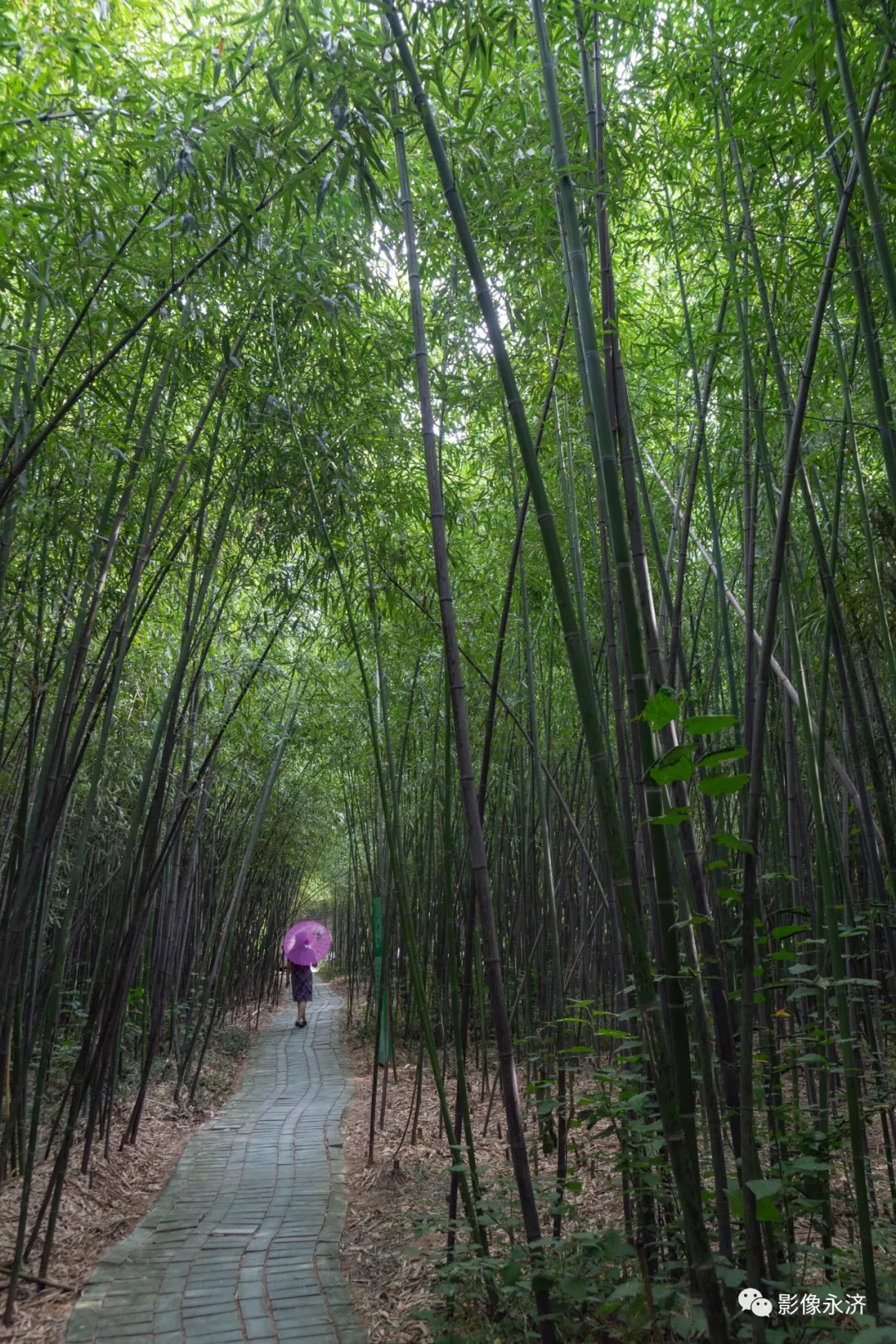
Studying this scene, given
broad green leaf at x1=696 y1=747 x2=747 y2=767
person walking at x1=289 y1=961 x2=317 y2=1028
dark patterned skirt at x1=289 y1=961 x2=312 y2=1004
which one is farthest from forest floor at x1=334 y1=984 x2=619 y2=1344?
dark patterned skirt at x1=289 y1=961 x2=312 y2=1004

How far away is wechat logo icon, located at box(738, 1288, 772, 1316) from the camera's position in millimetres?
1350

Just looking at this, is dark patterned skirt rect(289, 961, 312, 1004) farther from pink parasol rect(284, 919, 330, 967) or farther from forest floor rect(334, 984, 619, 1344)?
forest floor rect(334, 984, 619, 1344)

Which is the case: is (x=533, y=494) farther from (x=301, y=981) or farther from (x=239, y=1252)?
(x=301, y=981)

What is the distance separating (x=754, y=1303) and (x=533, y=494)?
1315 millimetres

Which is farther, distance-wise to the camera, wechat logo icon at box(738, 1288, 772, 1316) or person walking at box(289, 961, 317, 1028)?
person walking at box(289, 961, 317, 1028)

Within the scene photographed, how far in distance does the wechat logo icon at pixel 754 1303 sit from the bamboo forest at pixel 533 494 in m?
0.01

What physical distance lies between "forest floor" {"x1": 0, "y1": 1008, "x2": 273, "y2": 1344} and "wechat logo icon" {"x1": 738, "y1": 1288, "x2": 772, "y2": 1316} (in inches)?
71.3

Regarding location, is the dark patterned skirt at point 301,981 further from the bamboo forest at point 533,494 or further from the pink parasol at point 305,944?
the bamboo forest at point 533,494

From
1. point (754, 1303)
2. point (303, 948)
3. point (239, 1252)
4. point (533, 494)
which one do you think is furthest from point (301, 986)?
point (533, 494)

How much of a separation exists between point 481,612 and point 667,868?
313 centimetres

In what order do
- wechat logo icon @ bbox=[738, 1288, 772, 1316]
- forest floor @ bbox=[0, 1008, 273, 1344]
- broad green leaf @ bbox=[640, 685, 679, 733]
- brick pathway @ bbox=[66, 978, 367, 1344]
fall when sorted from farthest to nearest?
forest floor @ bbox=[0, 1008, 273, 1344] < brick pathway @ bbox=[66, 978, 367, 1344] < wechat logo icon @ bbox=[738, 1288, 772, 1316] < broad green leaf @ bbox=[640, 685, 679, 733]

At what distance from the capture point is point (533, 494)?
1.49m

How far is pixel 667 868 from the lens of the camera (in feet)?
4.26

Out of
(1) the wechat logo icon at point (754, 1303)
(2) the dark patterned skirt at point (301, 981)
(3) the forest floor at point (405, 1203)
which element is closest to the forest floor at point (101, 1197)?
Result: (3) the forest floor at point (405, 1203)
